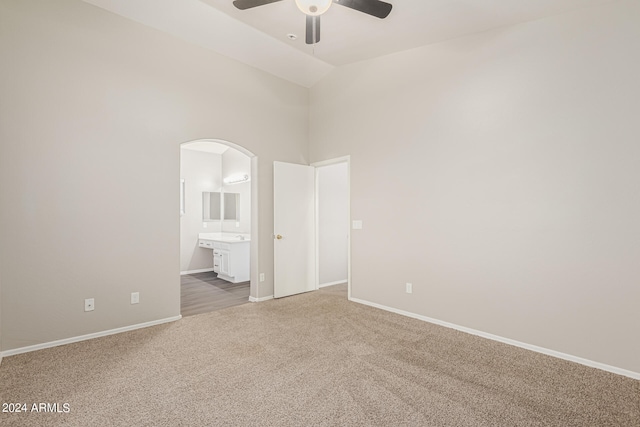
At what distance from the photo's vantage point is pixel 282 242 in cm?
477

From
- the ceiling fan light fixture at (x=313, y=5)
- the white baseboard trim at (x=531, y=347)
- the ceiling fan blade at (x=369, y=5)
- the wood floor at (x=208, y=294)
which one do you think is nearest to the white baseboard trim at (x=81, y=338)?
the wood floor at (x=208, y=294)

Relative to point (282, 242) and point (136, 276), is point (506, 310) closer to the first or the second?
point (282, 242)

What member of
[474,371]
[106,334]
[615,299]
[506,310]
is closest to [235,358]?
[106,334]

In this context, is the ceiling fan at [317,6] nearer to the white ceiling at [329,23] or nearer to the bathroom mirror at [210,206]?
the white ceiling at [329,23]

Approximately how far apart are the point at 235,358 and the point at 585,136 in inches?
140

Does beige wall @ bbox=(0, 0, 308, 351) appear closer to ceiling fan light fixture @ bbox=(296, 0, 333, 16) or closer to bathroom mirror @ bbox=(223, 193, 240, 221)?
ceiling fan light fixture @ bbox=(296, 0, 333, 16)

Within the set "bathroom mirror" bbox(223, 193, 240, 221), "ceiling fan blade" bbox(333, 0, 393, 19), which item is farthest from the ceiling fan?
"bathroom mirror" bbox(223, 193, 240, 221)

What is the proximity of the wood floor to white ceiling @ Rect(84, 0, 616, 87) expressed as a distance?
342 cm

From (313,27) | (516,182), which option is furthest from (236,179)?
(516,182)

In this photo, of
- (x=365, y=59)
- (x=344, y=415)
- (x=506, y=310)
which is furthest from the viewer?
(x=365, y=59)

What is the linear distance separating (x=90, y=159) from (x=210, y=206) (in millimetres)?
4179

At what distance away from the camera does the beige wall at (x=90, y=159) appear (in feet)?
9.30

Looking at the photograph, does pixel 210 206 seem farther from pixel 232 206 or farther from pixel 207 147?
pixel 207 147

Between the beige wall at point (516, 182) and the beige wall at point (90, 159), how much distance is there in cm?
248
